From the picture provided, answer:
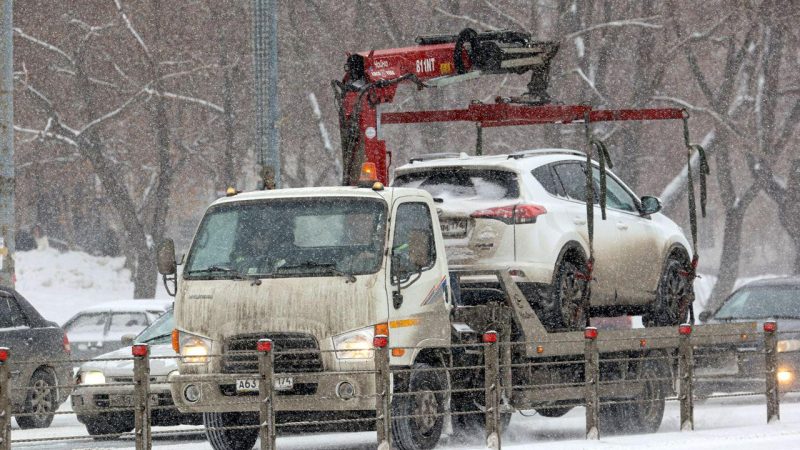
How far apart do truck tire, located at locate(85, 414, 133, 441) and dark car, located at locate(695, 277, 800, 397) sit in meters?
6.29

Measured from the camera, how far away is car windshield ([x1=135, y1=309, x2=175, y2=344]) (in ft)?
62.0

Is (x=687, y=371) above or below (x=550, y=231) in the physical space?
below

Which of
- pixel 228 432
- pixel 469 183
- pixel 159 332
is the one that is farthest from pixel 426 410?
pixel 159 332

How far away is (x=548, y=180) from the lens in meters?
16.1

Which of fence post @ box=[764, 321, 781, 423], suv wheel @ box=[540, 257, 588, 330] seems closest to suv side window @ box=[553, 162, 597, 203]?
suv wheel @ box=[540, 257, 588, 330]

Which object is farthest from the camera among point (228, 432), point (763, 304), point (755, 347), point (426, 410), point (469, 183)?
point (763, 304)

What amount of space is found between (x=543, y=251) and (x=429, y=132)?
993 inches

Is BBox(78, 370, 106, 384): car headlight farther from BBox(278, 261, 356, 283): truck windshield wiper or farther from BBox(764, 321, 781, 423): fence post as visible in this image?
BBox(764, 321, 781, 423): fence post

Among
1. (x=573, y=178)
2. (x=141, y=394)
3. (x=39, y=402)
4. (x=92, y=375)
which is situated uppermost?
(x=573, y=178)

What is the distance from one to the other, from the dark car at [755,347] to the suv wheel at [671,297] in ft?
2.03

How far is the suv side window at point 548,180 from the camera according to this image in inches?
627

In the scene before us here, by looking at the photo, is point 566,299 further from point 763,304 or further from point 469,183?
point 763,304

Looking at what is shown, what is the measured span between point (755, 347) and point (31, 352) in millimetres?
9618

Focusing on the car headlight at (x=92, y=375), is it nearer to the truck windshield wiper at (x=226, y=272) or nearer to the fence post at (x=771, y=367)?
the truck windshield wiper at (x=226, y=272)
